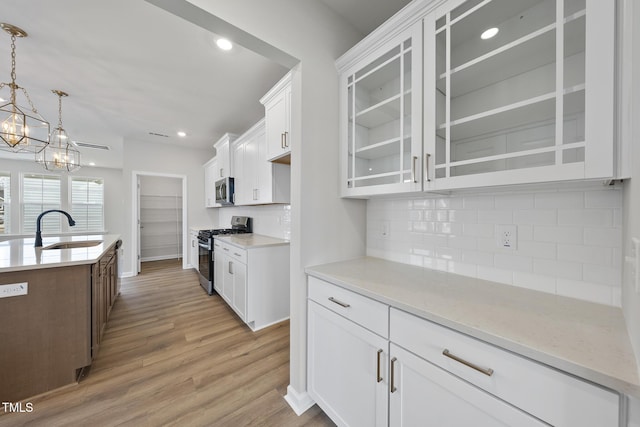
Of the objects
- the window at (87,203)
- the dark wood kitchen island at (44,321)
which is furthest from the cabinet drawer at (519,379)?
the window at (87,203)

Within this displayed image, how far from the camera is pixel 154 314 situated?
2.80m

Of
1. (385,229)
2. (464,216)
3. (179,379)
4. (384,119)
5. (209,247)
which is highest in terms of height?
(384,119)

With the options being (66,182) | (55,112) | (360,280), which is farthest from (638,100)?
(66,182)

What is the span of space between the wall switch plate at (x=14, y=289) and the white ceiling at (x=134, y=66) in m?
1.90

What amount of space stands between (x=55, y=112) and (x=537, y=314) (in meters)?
5.51

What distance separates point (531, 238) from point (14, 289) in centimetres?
305

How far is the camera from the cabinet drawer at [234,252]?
98.0 inches

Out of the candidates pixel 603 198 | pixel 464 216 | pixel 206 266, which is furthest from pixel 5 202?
pixel 603 198

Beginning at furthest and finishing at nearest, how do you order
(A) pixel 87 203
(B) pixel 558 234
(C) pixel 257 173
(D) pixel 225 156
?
1. (A) pixel 87 203
2. (D) pixel 225 156
3. (C) pixel 257 173
4. (B) pixel 558 234

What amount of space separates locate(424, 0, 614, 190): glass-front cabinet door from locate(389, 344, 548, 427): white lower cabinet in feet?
2.53

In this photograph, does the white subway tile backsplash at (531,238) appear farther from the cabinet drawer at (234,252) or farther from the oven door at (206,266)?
the oven door at (206,266)

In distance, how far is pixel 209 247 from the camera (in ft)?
11.2

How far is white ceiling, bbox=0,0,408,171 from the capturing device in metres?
1.67

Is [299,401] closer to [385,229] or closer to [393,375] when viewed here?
[393,375]
